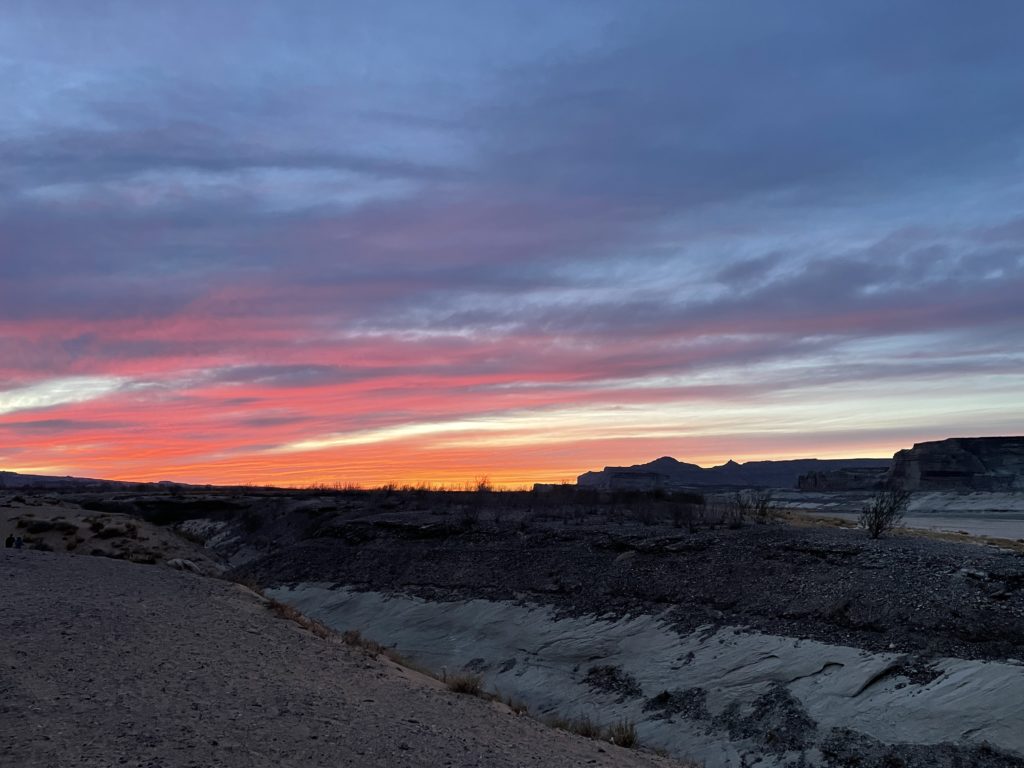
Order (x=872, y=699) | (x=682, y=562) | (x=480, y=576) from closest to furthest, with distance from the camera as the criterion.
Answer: (x=872, y=699)
(x=682, y=562)
(x=480, y=576)

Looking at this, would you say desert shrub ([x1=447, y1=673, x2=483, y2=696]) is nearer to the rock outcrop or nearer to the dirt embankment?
the dirt embankment

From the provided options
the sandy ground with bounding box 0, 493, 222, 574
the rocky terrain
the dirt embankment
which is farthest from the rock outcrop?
the sandy ground with bounding box 0, 493, 222, 574

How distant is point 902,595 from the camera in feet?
63.5

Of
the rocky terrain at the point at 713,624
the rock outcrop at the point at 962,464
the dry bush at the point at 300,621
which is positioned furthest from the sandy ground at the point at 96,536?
the rock outcrop at the point at 962,464

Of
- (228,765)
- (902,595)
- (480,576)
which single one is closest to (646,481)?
(480,576)

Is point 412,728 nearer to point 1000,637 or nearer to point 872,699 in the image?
point 872,699

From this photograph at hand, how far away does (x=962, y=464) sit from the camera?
140 m

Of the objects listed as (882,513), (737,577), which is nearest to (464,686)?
(737,577)

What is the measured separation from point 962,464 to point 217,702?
148957 millimetres

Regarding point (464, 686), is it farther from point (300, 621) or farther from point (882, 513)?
point (882, 513)

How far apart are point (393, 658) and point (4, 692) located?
895cm

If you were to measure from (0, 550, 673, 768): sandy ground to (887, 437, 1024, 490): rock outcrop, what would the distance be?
13245 cm

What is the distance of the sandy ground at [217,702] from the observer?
9422mm

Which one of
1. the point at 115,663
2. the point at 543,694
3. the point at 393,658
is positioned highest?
the point at 115,663
